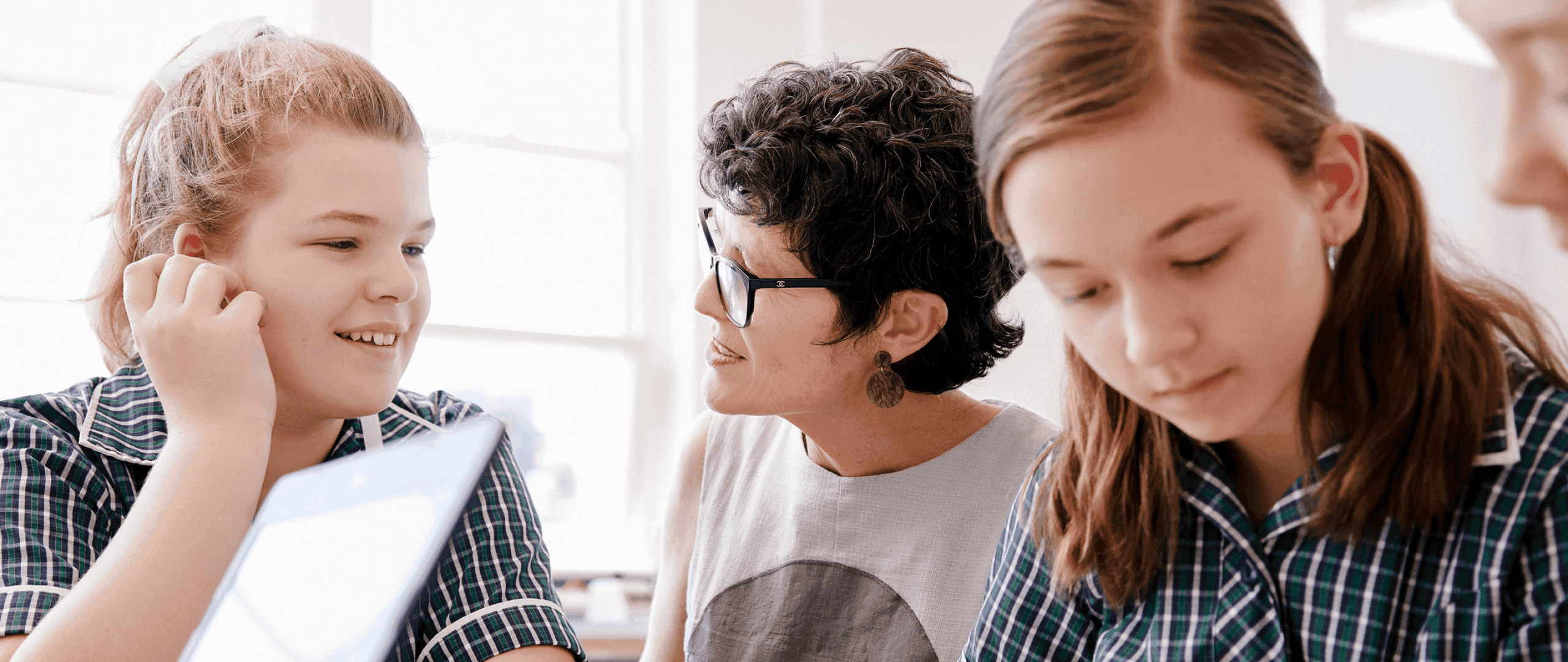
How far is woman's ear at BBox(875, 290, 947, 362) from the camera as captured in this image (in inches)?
50.9

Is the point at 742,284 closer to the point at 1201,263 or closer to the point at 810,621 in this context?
the point at 810,621

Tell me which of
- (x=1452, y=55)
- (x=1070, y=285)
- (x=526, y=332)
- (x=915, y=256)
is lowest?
(x=526, y=332)

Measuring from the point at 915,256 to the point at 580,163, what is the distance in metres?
2.23

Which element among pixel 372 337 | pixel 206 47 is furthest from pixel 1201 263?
pixel 206 47

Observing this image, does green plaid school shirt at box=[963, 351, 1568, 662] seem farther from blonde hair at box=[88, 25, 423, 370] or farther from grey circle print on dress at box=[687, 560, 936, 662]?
blonde hair at box=[88, 25, 423, 370]

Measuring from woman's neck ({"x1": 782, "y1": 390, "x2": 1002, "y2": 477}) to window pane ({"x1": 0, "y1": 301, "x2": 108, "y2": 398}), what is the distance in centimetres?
196

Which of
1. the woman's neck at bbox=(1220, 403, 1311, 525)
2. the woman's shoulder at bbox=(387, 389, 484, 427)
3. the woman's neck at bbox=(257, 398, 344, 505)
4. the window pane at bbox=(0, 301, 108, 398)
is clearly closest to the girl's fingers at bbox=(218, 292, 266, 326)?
the woman's neck at bbox=(257, 398, 344, 505)

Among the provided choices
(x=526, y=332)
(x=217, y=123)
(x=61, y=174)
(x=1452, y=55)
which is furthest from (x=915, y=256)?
(x=61, y=174)

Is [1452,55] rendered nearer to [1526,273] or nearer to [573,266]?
[1526,273]

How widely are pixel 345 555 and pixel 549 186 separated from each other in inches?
117

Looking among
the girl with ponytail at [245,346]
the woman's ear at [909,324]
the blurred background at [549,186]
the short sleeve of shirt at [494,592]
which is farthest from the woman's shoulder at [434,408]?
the blurred background at [549,186]

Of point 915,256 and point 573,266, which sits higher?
point 915,256

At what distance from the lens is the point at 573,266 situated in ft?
10.7

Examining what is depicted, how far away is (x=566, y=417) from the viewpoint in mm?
3223
